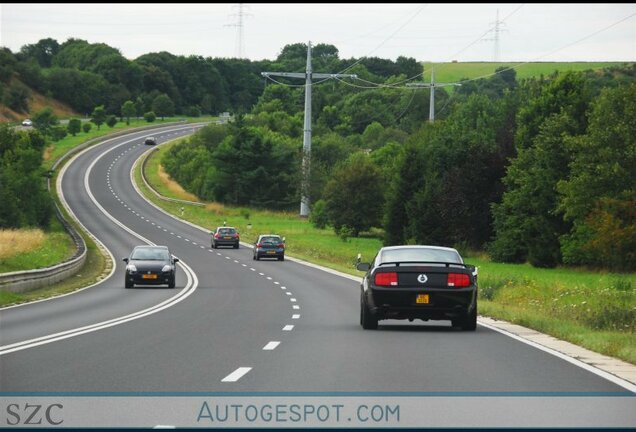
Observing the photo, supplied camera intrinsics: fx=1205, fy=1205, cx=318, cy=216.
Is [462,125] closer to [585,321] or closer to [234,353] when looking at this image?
[585,321]

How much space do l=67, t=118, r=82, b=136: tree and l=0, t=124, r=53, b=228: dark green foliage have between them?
190 feet

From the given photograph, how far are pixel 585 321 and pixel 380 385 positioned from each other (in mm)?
11533

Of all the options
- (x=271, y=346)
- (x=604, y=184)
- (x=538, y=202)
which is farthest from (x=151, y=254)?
(x=538, y=202)

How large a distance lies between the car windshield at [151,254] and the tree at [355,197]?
60.3m

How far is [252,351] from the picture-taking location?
55.6ft

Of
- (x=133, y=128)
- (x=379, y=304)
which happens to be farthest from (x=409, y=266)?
(x=133, y=128)

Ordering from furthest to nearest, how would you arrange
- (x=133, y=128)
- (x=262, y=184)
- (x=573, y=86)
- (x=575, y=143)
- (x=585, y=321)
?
(x=133, y=128), (x=262, y=184), (x=573, y=86), (x=575, y=143), (x=585, y=321)

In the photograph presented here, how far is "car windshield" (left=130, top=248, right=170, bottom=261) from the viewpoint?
138 ft

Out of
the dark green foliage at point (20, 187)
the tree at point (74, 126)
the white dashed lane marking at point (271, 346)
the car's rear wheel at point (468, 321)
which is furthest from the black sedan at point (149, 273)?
the tree at point (74, 126)

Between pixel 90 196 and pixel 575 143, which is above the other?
pixel 575 143

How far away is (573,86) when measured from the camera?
8625cm

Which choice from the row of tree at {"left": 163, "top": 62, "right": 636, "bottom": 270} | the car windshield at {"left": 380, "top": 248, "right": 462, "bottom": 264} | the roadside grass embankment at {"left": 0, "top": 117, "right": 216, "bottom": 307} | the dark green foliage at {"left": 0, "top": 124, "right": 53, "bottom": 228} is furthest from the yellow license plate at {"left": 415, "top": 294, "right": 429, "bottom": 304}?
the dark green foliage at {"left": 0, "top": 124, "right": 53, "bottom": 228}

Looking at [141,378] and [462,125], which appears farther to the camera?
[462,125]

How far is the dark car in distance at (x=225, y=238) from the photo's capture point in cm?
7912
